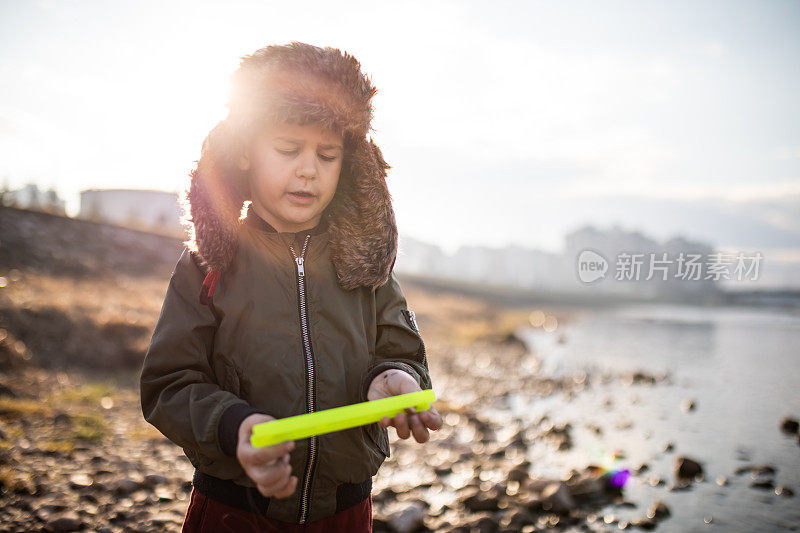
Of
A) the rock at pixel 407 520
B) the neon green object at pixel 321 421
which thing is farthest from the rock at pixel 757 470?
the neon green object at pixel 321 421

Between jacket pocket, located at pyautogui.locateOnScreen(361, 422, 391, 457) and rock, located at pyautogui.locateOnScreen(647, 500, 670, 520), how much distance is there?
165 inches

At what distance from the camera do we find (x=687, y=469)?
6.38m

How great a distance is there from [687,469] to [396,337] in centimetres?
581

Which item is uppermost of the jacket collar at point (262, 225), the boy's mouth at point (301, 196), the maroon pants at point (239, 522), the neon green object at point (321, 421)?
the boy's mouth at point (301, 196)

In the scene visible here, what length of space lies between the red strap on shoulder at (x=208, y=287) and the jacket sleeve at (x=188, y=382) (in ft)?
0.08

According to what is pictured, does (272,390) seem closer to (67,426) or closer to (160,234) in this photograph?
(67,426)

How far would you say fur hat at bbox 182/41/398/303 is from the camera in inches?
83.0

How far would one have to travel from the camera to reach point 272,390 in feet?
6.63

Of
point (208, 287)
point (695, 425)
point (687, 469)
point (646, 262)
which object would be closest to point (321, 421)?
point (208, 287)

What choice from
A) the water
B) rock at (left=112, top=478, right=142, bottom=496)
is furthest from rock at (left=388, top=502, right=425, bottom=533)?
rock at (left=112, top=478, right=142, bottom=496)

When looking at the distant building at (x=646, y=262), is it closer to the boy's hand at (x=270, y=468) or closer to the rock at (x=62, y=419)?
the boy's hand at (x=270, y=468)

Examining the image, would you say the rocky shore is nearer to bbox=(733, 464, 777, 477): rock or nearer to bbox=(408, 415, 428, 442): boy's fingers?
bbox=(733, 464, 777, 477): rock

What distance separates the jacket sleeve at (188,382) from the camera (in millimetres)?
1762

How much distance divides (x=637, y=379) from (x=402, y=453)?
937 centimetres
